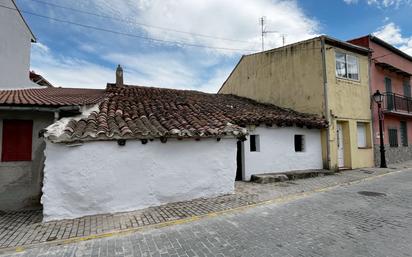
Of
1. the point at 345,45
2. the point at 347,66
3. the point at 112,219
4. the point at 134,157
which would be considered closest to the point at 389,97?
the point at 347,66

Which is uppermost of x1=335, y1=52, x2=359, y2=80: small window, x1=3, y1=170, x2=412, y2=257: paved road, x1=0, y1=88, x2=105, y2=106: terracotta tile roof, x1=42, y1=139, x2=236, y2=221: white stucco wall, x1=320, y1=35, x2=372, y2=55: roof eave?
x1=320, y1=35, x2=372, y2=55: roof eave

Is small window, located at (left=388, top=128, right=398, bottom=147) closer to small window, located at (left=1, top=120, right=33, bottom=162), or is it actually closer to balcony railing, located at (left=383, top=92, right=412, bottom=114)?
balcony railing, located at (left=383, top=92, right=412, bottom=114)

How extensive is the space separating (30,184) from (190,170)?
483 cm

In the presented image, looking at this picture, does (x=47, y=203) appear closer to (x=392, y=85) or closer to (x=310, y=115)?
(x=310, y=115)

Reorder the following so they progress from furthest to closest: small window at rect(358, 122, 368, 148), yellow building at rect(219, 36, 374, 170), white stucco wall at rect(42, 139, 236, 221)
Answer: small window at rect(358, 122, 368, 148) < yellow building at rect(219, 36, 374, 170) < white stucco wall at rect(42, 139, 236, 221)

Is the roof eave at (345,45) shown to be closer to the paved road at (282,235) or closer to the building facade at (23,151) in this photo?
the paved road at (282,235)

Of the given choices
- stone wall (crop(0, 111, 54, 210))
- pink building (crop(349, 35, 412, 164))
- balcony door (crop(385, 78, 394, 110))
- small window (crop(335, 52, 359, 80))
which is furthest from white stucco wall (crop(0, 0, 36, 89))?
balcony door (crop(385, 78, 394, 110))

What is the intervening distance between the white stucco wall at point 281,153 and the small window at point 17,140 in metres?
7.90

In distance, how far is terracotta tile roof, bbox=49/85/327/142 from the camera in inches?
249

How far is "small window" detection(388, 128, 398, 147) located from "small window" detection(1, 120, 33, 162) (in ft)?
65.1

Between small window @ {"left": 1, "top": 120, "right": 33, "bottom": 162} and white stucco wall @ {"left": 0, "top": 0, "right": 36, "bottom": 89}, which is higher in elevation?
white stucco wall @ {"left": 0, "top": 0, "right": 36, "bottom": 89}

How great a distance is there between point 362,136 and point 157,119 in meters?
12.9

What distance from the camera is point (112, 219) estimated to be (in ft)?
19.1

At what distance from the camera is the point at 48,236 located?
4.88 metres
